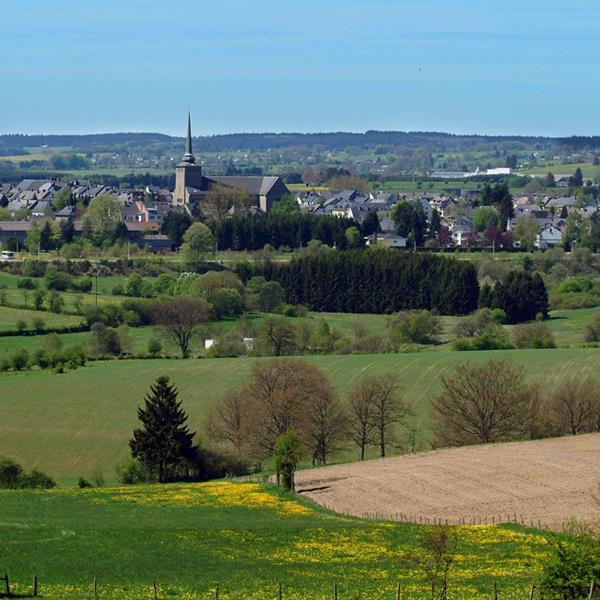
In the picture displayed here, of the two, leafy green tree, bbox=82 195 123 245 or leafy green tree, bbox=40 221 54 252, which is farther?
leafy green tree, bbox=82 195 123 245

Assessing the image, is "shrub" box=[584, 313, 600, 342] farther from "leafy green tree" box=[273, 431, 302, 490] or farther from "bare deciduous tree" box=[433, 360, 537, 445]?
"leafy green tree" box=[273, 431, 302, 490]

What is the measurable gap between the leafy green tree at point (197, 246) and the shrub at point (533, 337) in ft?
104

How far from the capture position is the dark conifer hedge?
8194 centimetres

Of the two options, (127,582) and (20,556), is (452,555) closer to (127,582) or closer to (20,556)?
(127,582)

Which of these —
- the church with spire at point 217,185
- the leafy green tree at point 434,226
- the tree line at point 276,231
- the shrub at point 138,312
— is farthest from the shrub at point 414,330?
the church with spire at point 217,185

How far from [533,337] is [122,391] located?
20.3 m

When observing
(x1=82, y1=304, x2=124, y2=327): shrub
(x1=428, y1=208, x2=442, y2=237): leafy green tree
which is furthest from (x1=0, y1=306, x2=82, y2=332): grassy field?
(x1=428, y1=208, x2=442, y2=237): leafy green tree

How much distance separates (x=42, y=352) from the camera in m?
57.8

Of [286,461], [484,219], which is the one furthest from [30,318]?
[484,219]

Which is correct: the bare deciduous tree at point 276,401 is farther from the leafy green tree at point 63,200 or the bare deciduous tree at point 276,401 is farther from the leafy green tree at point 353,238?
the leafy green tree at point 63,200

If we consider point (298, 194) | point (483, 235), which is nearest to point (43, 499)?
point (483, 235)

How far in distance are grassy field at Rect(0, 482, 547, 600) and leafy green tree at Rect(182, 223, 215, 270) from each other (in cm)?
6344

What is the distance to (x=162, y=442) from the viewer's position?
3822 centimetres

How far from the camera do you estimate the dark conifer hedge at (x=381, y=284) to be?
81.9 meters
